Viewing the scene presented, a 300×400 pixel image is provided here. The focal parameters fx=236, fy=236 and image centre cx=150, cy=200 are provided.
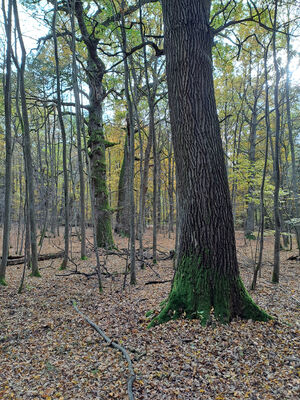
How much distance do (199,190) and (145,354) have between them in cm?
219

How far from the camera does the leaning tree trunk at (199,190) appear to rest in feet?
10.7

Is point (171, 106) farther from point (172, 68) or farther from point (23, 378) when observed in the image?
point (23, 378)

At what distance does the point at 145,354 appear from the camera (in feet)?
9.39

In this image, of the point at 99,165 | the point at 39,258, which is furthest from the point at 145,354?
the point at 99,165

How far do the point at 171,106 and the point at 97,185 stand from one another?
292 inches

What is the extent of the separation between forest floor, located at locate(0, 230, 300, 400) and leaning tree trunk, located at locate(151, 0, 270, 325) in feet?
0.93

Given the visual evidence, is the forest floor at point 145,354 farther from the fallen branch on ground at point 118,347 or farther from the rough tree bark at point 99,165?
the rough tree bark at point 99,165

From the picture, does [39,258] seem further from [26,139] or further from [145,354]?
[145,354]

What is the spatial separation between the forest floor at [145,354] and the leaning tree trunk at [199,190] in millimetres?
284

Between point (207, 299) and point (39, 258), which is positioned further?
point (39, 258)

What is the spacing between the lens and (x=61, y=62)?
9133 mm

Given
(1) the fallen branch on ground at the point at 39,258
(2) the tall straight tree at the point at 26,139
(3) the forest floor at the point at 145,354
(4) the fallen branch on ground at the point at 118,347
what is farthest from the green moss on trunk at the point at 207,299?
(1) the fallen branch on ground at the point at 39,258

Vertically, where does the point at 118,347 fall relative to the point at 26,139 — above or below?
below

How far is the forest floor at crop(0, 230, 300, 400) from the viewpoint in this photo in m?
2.33
